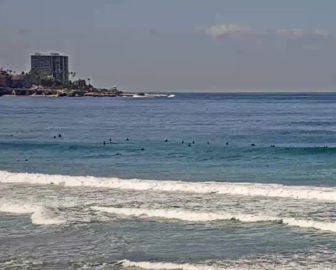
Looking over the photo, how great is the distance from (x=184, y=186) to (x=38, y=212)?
7.90 metres

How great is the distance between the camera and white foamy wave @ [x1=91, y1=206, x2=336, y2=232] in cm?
1931

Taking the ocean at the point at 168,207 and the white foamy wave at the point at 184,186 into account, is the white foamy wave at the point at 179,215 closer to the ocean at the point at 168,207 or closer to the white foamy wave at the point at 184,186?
the ocean at the point at 168,207

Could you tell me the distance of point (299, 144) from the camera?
49.6 m

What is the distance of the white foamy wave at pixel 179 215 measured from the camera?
2048 cm

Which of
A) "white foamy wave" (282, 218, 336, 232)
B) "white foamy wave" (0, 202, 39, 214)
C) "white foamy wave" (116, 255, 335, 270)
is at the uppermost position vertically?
"white foamy wave" (282, 218, 336, 232)

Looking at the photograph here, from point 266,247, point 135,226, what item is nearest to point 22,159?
point 135,226

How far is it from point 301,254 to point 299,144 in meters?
34.0

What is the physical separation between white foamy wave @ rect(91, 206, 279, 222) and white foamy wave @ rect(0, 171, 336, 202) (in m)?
5.12

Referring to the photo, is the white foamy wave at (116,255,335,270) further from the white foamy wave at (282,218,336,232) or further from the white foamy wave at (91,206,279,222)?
the white foamy wave at (91,206,279,222)

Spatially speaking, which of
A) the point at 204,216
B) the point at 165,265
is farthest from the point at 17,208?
the point at 165,265

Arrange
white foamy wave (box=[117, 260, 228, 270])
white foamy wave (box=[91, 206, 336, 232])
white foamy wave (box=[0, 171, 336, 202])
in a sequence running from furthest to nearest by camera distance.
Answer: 1. white foamy wave (box=[0, 171, 336, 202])
2. white foamy wave (box=[91, 206, 336, 232])
3. white foamy wave (box=[117, 260, 228, 270])

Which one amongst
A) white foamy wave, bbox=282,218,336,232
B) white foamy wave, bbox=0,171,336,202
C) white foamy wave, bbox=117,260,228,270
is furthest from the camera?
white foamy wave, bbox=0,171,336,202

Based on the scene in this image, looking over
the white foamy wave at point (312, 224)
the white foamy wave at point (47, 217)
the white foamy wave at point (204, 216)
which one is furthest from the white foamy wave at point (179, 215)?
the white foamy wave at point (47, 217)

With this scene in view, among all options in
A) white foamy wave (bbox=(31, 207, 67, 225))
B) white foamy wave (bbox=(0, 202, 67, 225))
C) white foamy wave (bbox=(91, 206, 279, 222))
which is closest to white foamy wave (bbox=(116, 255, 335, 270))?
white foamy wave (bbox=(91, 206, 279, 222))
